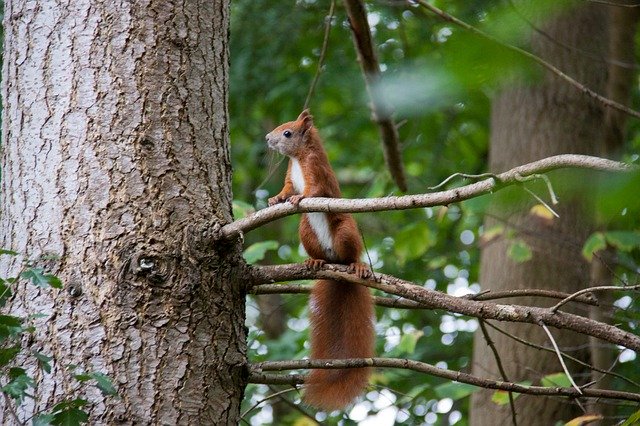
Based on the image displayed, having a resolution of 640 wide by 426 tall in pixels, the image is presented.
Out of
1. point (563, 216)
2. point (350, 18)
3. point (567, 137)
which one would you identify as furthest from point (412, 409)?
point (350, 18)

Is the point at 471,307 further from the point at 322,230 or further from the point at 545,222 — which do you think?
the point at 545,222

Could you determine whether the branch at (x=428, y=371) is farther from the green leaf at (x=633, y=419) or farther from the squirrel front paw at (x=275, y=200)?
the squirrel front paw at (x=275, y=200)

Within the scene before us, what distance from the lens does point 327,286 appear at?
2.77 metres

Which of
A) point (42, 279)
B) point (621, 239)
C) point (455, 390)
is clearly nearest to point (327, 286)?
point (455, 390)

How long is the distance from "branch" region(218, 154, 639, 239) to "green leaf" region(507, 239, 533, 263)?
2360 millimetres

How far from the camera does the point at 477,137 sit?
6.82 m

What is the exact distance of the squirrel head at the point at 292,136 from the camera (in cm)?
334

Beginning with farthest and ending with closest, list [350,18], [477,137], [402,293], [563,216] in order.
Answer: [477,137] → [563,216] → [350,18] → [402,293]

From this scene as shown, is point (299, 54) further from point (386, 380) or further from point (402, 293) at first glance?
point (402, 293)

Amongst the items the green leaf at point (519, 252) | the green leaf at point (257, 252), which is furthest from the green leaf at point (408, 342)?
the green leaf at point (257, 252)

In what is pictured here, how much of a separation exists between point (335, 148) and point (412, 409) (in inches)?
116

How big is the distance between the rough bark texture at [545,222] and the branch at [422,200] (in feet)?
7.76

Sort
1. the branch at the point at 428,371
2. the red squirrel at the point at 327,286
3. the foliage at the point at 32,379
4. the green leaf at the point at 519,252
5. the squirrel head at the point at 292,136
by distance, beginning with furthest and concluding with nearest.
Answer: the green leaf at the point at 519,252
the squirrel head at the point at 292,136
the red squirrel at the point at 327,286
the branch at the point at 428,371
the foliage at the point at 32,379

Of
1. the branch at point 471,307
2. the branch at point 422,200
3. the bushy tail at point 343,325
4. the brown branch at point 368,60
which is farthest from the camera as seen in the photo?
the brown branch at point 368,60
